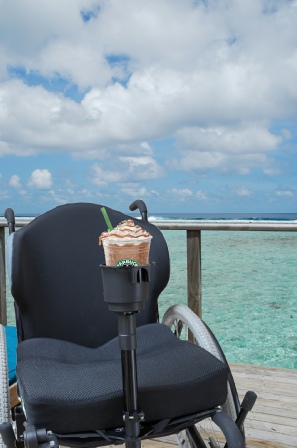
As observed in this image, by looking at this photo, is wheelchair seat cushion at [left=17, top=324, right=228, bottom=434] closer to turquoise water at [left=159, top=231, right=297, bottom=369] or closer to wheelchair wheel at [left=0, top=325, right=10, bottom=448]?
wheelchair wheel at [left=0, top=325, right=10, bottom=448]

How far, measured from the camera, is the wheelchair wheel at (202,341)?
1.48 metres

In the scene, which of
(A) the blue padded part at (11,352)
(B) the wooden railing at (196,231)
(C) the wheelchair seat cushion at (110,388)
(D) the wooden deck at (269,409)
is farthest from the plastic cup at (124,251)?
(B) the wooden railing at (196,231)

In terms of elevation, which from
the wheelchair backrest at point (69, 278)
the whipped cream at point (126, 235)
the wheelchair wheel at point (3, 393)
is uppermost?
the whipped cream at point (126, 235)

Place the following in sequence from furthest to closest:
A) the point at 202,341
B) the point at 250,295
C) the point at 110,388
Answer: the point at 250,295 → the point at 202,341 → the point at 110,388

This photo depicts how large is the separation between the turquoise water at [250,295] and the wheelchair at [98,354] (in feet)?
5.32

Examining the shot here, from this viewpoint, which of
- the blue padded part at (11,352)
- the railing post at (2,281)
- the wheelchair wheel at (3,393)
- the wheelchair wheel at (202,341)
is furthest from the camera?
the railing post at (2,281)

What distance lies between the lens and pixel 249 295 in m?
12.5

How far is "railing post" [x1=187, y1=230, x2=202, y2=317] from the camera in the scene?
9.46 feet

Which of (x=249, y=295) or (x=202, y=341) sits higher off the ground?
(x=202, y=341)

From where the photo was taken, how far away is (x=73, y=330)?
1.92 m

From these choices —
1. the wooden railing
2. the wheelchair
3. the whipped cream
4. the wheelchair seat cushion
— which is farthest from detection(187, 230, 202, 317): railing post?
the whipped cream

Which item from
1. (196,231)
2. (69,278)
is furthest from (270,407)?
(69,278)

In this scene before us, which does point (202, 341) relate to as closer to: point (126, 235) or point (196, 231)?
point (126, 235)

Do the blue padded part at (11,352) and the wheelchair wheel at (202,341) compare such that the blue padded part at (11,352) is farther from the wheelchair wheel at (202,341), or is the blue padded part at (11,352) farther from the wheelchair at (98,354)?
the wheelchair wheel at (202,341)
